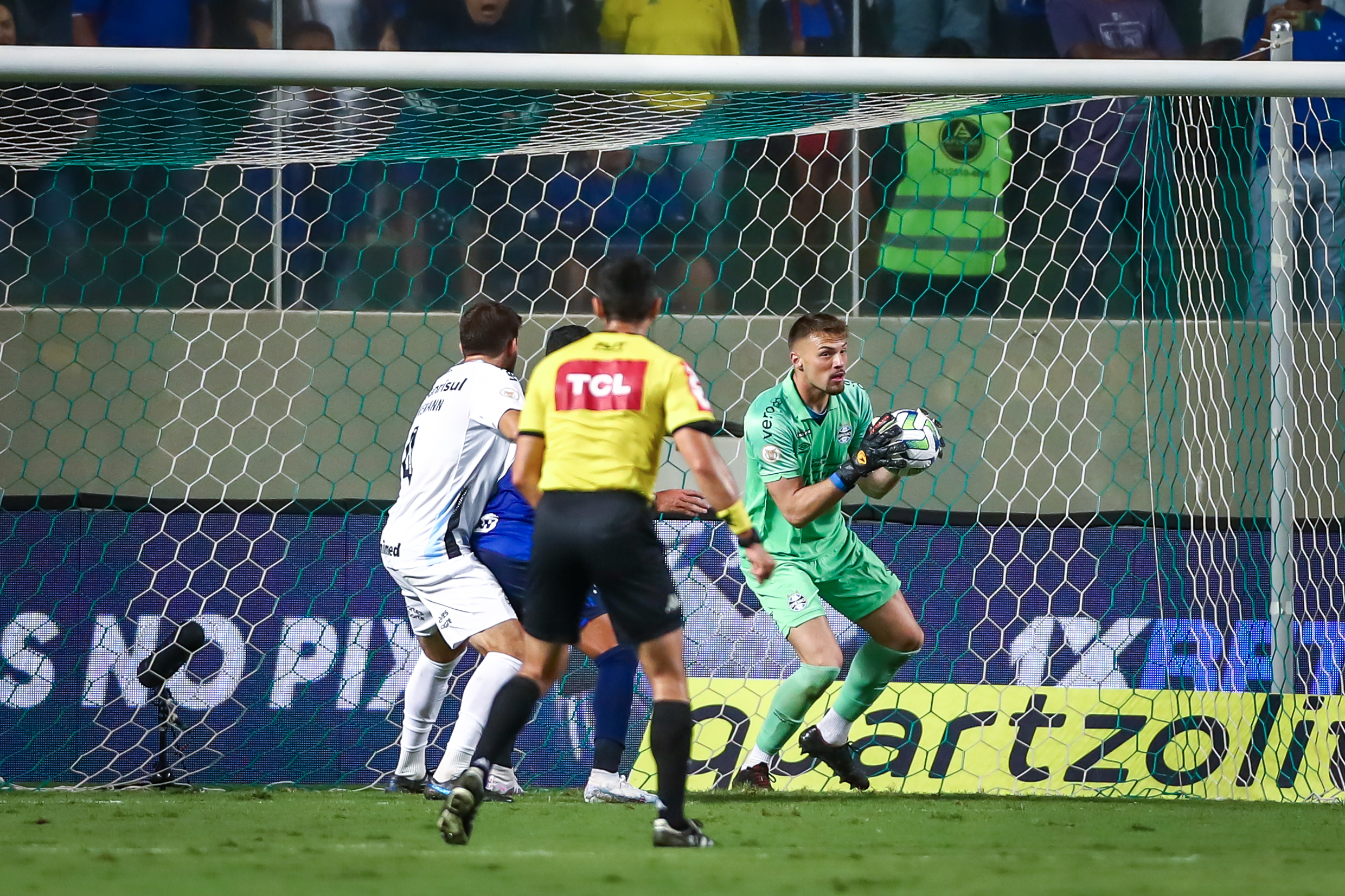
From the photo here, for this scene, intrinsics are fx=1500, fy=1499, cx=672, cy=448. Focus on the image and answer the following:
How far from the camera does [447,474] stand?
5.19 m

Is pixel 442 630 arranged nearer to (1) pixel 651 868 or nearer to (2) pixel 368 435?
(1) pixel 651 868

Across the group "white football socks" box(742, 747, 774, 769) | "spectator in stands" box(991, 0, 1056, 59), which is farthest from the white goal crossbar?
"spectator in stands" box(991, 0, 1056, 59)

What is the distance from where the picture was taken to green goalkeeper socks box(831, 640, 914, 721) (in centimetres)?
546

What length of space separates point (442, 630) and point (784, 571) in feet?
4.11

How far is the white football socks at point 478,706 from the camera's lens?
502 centimetres

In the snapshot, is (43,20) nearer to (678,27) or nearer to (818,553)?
(678,27)

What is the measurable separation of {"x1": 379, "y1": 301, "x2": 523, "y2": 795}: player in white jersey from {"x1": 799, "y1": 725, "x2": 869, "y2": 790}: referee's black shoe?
107 centimetres

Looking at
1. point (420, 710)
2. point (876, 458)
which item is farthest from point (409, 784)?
point (876, 458)

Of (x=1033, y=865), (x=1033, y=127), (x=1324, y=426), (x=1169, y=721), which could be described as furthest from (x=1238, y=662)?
(x=1033, y=127)

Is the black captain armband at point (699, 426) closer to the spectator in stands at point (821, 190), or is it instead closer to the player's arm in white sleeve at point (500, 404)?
the player's arm in white sleeve at point (500, 404)

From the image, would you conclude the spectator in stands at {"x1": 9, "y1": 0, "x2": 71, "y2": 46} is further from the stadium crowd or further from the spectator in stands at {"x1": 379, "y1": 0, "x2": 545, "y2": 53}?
the spectator in stands at {"x1": 379, "y1": 0, "x2": 545, "y2": 53}

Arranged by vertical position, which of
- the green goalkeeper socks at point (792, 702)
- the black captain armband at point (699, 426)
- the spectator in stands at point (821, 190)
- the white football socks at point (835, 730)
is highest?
the spectator in stands at point (821, 190)

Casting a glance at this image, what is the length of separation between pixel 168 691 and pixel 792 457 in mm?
2662

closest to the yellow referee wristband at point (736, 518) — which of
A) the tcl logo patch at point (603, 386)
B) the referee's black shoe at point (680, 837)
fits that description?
the tcl logo patch at point (603, 386)
